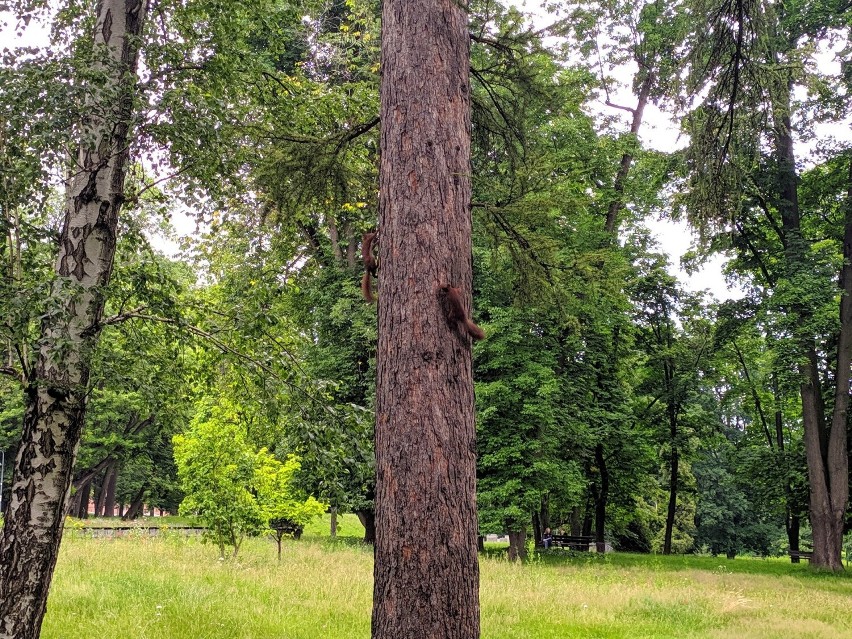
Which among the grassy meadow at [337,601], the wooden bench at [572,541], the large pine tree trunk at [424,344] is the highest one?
the large pine tree trunk at [424,344]

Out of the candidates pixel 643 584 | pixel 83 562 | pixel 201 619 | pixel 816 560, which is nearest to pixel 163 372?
pixel 201 619

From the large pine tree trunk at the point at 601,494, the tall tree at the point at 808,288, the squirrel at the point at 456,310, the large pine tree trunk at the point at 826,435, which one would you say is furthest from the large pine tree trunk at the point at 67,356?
the large pine tree trunk at the point at 601,494

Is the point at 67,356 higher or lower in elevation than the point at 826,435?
lower

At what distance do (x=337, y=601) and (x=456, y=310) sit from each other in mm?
7245

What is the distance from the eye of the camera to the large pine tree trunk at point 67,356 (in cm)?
509

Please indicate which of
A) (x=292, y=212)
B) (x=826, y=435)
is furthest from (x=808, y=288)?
(x=292, y=212)

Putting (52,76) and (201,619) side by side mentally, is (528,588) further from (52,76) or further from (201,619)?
(52,76)

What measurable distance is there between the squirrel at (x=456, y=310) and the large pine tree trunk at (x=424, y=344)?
1.1 inches

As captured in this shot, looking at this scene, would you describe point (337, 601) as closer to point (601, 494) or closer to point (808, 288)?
point (808, 288)

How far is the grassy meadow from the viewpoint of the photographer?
778 cm

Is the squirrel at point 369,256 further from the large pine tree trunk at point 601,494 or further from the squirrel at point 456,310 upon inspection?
the large pine tree trunk at point 601,494

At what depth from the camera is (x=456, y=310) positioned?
3561 mm

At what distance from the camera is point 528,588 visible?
11.6m

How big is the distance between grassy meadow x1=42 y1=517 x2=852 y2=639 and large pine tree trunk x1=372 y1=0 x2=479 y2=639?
4902mm
